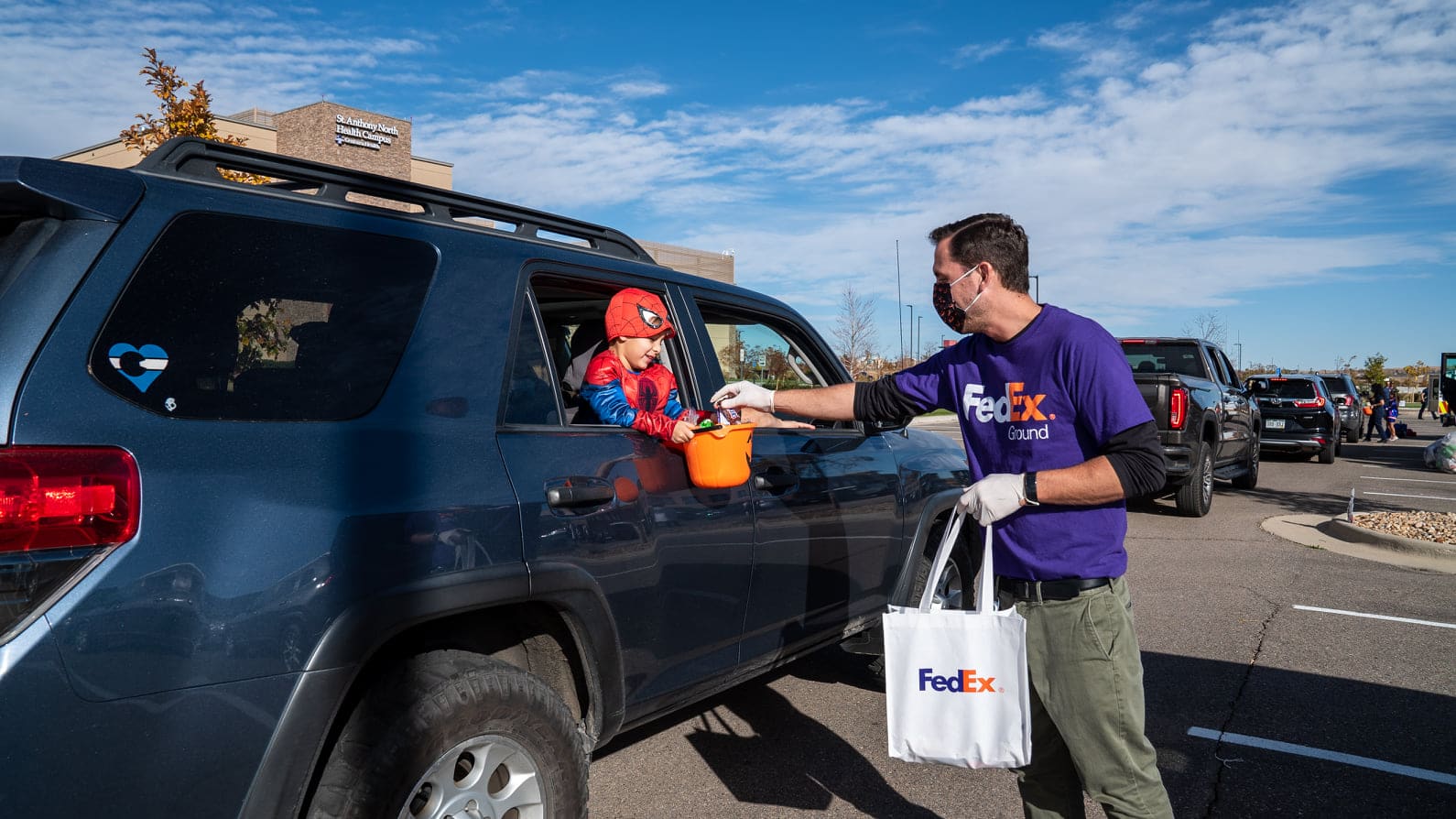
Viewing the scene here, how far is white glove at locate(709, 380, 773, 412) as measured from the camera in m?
3.39

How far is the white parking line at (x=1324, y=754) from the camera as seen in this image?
393cm

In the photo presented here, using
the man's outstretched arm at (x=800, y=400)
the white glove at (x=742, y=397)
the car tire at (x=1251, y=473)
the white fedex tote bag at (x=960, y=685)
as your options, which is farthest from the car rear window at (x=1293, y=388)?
the white fedex tote bag at (x=960, y=685)

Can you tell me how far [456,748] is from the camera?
91.0 inches

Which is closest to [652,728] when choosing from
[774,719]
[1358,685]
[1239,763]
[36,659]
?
[774,719]

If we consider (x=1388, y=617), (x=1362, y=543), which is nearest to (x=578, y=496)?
(x=1388, y=617)

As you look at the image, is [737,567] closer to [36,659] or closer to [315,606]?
[315,606]

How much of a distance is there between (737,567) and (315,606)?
1525mm

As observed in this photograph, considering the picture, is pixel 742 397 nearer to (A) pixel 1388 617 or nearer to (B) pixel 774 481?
(B) pixel 774 481

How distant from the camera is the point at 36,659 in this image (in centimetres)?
168

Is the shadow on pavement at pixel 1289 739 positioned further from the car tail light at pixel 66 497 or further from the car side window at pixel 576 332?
the car tail light at pixel 66 497

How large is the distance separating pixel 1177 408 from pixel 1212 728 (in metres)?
6.35

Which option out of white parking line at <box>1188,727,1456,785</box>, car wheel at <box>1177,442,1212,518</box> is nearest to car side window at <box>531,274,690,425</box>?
white parking line at <box>1188,727,1456,785</box>

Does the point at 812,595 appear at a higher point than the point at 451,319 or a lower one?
lower

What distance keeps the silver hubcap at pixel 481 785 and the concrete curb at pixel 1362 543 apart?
8.25 m
